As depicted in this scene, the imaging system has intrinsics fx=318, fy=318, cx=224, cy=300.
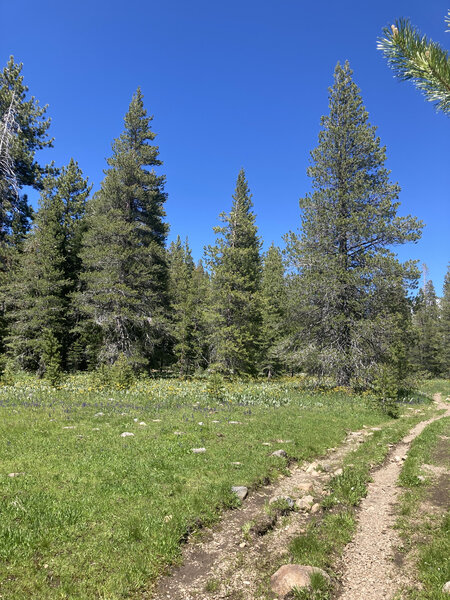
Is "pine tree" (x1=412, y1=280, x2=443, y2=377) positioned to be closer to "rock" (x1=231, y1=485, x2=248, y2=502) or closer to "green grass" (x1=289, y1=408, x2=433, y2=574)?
"green grass" (x1=289, y1=408, x2=433, y2=574)

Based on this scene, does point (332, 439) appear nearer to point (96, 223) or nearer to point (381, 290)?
point (381, 290)

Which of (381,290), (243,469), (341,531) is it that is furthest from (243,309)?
(341,531)

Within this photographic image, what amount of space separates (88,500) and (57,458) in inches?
87.0

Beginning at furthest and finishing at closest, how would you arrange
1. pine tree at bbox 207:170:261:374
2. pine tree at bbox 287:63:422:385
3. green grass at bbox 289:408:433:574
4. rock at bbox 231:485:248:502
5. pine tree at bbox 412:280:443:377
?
pine tree at bbox 412:280:443:377
pine tree at bbox 207:170:261:374
pine tree at bbox 287:63:422:385
rock at bbox 231:485:248:502
green grass at bbox 289:408:433:574

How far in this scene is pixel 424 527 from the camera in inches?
208

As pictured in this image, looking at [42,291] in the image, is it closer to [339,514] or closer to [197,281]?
[197,281]

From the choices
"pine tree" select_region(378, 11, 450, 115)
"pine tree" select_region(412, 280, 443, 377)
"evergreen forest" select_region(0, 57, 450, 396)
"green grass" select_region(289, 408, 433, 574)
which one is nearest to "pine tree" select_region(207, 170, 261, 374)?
"evergreen forest" select_region(0, 57, 450, 396)

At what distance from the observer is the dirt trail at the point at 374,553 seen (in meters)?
4.02

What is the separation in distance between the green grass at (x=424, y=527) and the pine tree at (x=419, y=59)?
566 centimetres

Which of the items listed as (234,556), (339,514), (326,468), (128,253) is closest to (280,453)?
(326,468)

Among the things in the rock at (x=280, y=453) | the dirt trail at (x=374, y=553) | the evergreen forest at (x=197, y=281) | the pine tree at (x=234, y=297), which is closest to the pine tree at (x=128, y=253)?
the evergreen forest at (x=197, y=281)

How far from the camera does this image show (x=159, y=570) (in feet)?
14.1

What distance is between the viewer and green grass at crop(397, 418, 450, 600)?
3.89 meters

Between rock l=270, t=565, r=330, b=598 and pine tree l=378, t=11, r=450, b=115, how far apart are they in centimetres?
598
